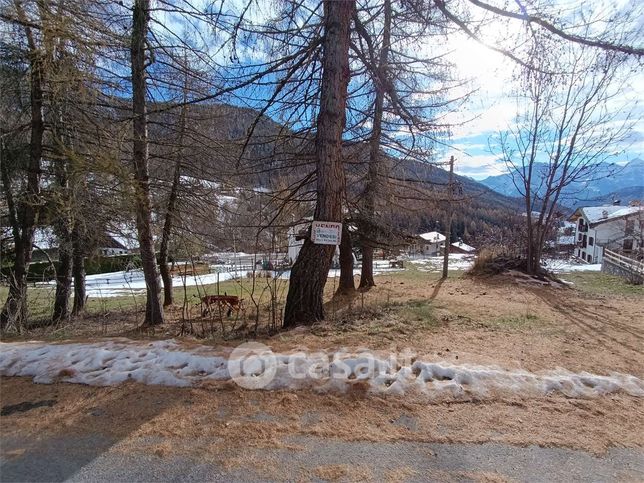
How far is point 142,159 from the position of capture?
8.20 metres

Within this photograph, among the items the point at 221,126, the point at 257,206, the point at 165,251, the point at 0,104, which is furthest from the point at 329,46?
the point at 165,251

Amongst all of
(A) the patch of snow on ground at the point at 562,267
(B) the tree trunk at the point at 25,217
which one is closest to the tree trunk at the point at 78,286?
(B) the tree trunk at the point at 25,217

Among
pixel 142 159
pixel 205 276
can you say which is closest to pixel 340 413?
pixel 142 159

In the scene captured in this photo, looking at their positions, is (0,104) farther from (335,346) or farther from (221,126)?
(335,346)

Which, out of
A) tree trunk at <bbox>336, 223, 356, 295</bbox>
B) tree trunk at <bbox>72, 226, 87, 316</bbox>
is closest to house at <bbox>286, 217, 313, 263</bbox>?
tree trunk at <bbox>336, 223, 356, 295</bbox>

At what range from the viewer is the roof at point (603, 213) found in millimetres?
44906

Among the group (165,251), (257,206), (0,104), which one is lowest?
(165,251)

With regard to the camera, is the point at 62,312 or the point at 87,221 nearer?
the point at 87,221

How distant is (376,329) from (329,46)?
4.19 meters

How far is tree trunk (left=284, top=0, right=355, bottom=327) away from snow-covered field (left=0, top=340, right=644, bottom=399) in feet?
6.11

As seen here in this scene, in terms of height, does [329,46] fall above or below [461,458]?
above

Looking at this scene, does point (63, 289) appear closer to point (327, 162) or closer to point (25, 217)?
point (25, 217)

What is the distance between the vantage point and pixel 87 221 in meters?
8.08

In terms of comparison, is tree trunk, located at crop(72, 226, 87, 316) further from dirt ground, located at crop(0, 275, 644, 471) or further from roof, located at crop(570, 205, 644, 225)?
roof, located at crop(570, 205, 644, 225)
